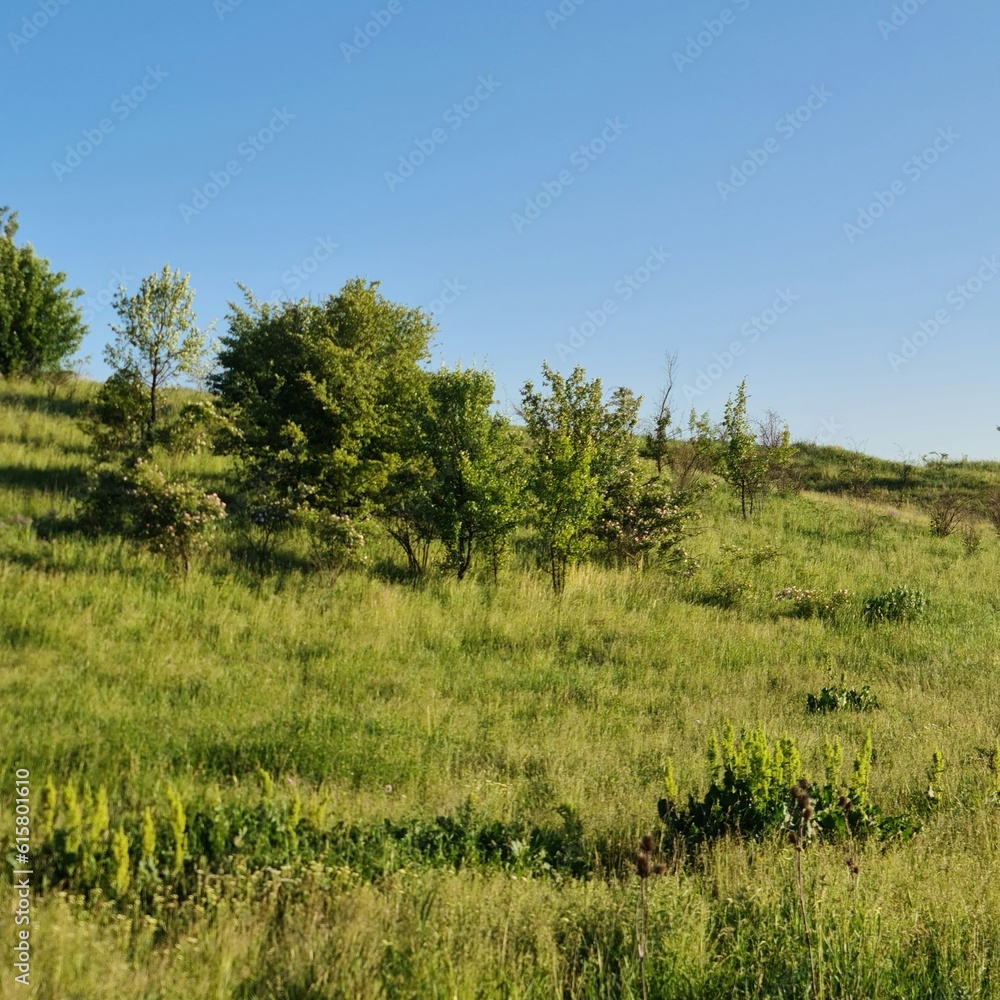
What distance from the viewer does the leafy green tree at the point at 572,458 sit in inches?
557

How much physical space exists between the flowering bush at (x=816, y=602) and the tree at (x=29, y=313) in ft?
82.9

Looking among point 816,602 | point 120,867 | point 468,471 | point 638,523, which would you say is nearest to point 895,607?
point 816,602

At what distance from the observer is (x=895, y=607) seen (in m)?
14.2

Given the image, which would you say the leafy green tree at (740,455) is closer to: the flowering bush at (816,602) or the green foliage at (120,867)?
the flowering bush at (816,602)

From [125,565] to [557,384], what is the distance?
10.3m

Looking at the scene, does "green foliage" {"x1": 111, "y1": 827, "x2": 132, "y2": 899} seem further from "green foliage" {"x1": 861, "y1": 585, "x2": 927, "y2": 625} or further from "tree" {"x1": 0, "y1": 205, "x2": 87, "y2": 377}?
"tree" {"x1": 0, "y1": 205, "x2": 87, "y2": 377}

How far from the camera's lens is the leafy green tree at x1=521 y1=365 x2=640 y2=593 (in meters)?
14.1

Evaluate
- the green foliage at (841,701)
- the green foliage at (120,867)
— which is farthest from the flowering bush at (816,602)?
the green foliage at (120,867)

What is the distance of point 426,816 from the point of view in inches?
207

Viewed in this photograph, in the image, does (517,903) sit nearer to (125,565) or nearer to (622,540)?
(125,565)

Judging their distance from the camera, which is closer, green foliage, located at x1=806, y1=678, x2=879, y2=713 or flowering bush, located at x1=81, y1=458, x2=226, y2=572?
green foliage, located at x1=806, y1=678, x2=879, y2=713

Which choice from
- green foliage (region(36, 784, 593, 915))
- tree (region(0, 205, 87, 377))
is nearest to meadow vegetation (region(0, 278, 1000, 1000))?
green foliage (region(36, 784, 593, 915))

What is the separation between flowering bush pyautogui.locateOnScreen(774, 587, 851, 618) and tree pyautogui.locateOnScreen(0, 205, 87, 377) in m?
25.3

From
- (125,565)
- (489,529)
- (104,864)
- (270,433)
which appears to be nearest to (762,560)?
(489,529)
